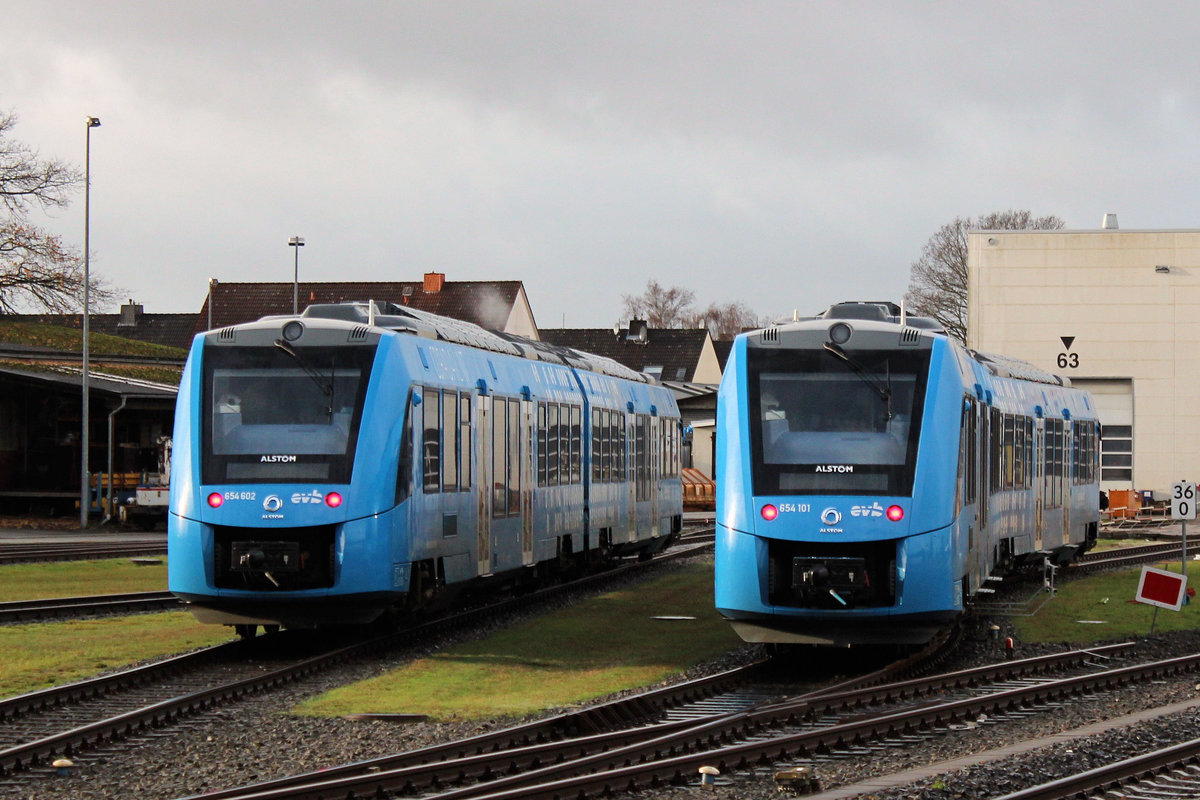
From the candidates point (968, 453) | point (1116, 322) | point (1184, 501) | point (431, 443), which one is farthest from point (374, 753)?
point (1116, 322)

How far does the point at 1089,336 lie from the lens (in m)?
56.5

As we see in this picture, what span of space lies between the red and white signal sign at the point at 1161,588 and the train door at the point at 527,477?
7.31 meters

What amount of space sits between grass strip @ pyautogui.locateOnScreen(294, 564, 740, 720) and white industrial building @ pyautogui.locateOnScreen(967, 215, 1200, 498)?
1434 inches

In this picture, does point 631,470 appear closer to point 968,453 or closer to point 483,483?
point 483,483

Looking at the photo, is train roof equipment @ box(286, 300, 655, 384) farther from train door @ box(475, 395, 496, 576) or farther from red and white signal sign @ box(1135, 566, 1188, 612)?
red and white signal sign @ box(1135, 566, 1188, 612)

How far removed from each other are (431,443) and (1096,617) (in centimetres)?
886

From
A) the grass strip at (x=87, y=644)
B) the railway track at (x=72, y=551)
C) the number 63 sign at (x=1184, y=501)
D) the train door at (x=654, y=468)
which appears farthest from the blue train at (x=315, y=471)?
the railway track at (x=72, y=551)

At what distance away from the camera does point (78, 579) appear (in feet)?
87.1

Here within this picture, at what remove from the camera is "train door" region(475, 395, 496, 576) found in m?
19.4

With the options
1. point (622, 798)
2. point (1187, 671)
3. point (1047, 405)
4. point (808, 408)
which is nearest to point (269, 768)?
point (622, 798)

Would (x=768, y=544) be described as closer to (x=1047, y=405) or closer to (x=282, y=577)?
(x=282, y=577)

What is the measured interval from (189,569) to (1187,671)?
30.5 feet

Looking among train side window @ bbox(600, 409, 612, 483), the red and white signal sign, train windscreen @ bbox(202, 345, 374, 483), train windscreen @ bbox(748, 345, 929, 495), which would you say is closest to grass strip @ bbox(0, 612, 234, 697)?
train windscreen @ bbox(202, 345, 374, 483)

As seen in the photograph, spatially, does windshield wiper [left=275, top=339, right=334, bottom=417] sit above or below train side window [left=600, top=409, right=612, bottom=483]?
above
